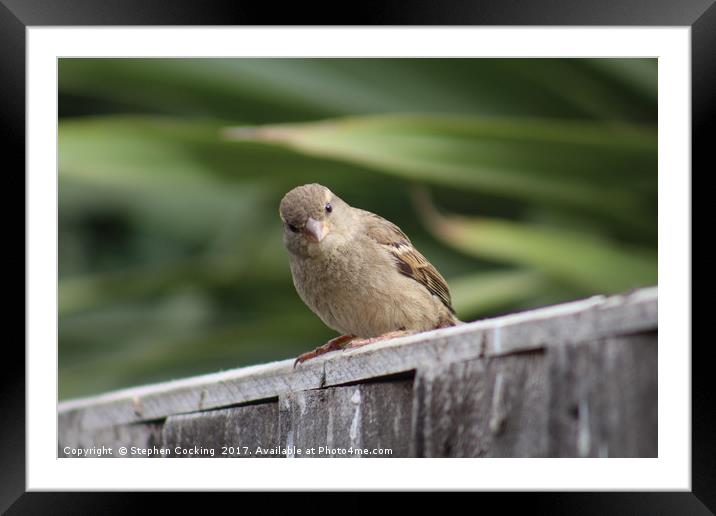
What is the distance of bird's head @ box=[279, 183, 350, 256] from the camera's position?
142 inches

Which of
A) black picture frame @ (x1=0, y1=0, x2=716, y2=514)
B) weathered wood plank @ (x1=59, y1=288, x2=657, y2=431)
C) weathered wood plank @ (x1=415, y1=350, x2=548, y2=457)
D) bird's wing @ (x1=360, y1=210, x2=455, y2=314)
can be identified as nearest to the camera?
weathered wood plank @ (x1=59, y1=288, x2=657, y2=431)

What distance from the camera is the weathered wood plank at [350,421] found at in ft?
8.54

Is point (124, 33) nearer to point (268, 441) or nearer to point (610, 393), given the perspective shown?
point (268, 441)

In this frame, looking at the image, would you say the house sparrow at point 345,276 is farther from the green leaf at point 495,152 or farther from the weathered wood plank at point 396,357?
the weathered wood plank at point 396,357

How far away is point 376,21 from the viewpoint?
126 inches

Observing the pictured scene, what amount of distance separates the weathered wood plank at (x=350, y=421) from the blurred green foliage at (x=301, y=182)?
0.91 metres

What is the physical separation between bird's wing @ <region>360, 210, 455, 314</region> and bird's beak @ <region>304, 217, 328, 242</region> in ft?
0.85

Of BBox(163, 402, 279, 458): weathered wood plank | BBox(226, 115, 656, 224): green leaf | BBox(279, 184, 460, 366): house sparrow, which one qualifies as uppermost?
BBox(226, 115, 656, 224): green leaf

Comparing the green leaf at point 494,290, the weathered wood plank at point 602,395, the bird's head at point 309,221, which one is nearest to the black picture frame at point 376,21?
the bird's head at point 309,221

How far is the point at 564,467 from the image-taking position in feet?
8.36

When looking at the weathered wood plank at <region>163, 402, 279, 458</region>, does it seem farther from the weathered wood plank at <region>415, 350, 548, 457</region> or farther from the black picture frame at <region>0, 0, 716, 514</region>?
the weathered wood plank at <region>415, 350, 548, 457</region>

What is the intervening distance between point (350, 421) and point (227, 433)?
507 millimetres

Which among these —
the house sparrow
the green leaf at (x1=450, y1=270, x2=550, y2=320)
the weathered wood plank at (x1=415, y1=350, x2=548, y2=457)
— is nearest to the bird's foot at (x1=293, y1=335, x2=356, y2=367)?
the house sparrow

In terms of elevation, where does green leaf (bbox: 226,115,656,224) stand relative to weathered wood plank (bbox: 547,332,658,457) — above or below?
above
